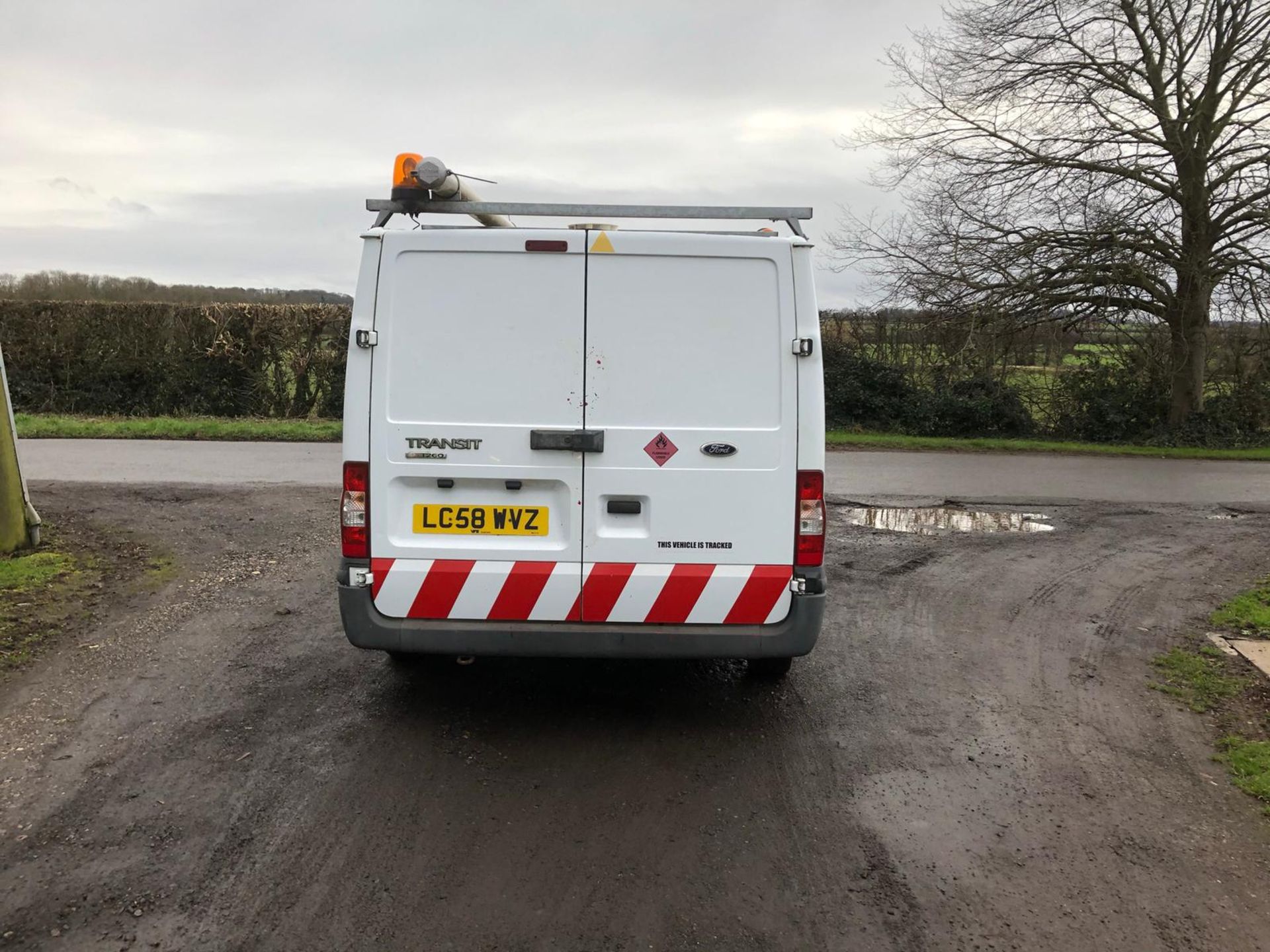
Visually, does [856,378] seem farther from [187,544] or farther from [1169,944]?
[1169,944]

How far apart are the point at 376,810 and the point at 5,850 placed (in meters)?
1.25

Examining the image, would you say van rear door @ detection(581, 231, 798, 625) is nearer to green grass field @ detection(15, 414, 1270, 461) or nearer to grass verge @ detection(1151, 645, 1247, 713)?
grass verge @ detection(1151, 645, 1247, 713)

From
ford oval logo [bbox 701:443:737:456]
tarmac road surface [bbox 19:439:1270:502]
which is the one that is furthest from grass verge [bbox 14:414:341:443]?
ford oval logo [bbox 701:443:737:456]

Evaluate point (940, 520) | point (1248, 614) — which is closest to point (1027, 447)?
point (940, 520)

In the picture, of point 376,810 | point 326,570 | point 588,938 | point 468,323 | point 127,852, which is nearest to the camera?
point 588,938

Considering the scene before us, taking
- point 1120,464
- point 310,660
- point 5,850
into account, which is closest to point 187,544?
point 310,660

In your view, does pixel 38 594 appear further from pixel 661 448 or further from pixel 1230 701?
pixel 1230 701

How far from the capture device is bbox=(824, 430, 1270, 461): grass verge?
17.0m

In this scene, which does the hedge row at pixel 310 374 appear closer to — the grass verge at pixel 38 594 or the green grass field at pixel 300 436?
the green grass field at pixel 300 436

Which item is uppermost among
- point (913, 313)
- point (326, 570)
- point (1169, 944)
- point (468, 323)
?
point (913, 313)

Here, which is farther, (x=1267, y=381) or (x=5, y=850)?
(x=1267, y=381)

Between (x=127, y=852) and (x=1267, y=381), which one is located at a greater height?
(x=1267, y=381)

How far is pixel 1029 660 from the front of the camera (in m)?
5.88

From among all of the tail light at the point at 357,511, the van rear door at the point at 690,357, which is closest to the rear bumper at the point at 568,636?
the tail light at the point at 357,511
